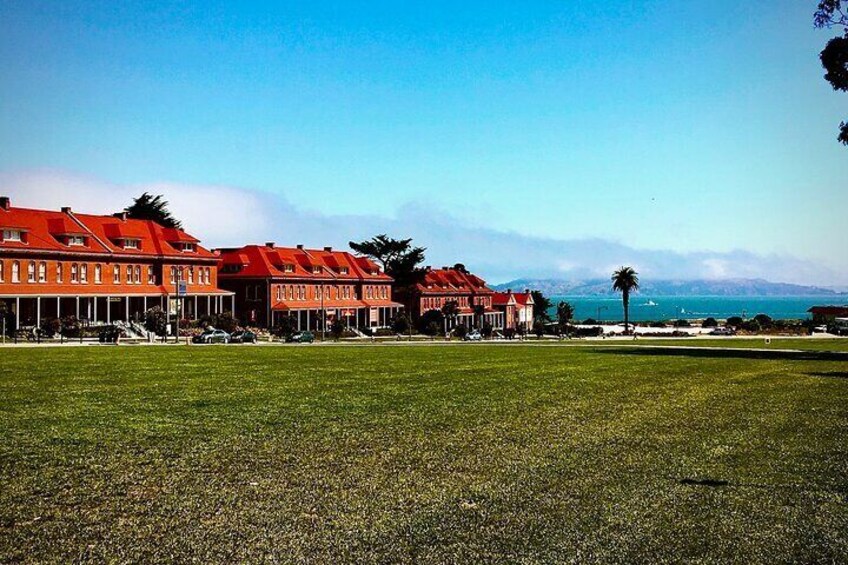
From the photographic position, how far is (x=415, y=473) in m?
12.4

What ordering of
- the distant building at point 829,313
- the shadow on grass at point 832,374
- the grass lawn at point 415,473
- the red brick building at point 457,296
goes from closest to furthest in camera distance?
the grass lawn at point 415,473 → the shadow on grass at point 832,374 → the distant building at point 829,313 → the red brick building at point 457,296

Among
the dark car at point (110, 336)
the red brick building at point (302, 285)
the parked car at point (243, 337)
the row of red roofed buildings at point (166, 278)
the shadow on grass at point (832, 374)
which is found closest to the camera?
the shadow on grass at point (832, 374)

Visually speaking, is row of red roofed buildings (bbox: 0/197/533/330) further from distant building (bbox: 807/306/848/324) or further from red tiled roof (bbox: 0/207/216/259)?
distant building (bbox: 807/306/848/324)

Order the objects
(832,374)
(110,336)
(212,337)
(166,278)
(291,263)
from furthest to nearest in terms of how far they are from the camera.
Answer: (291,263), (166,278), (212,337), (110,336), (832,374)

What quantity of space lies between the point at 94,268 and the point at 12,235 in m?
8.10

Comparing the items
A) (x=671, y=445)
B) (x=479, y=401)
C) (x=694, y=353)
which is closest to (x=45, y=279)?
(x=694, y=353)

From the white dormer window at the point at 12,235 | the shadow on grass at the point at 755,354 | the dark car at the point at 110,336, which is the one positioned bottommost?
the shadow on grass at the point at 755,354

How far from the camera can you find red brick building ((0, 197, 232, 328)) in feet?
229

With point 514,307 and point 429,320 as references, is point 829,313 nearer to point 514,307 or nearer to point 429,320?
point 514,307

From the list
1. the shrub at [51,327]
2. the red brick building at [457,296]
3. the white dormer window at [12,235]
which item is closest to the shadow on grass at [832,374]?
the shrub at [51,327]

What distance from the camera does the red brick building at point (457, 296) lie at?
123m

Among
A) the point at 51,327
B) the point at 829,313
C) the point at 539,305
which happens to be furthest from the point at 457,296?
the point at 51,327

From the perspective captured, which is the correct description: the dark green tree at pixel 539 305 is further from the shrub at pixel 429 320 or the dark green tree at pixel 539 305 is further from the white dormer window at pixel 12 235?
the white dormer window at pixel 12 235

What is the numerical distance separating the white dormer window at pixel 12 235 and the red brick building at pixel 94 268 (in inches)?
3.2
